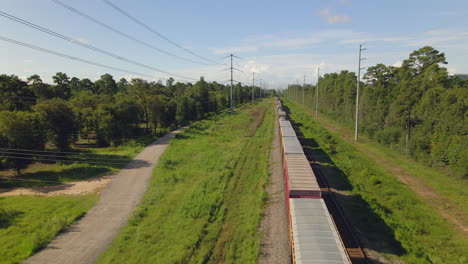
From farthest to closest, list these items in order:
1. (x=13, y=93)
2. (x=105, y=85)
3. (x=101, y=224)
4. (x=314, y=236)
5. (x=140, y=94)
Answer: (x=105, y=85), (x=140, y=94), (x=13, y=93), (x=101, y=224), (x=314, y=236)

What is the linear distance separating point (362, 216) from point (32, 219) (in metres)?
26.4

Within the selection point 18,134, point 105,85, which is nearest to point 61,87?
point 105,85

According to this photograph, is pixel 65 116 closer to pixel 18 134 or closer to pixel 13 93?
pixel 18 134

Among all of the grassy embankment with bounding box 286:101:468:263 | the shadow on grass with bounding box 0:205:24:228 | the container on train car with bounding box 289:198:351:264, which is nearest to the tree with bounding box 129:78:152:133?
the shadow on grass with bounding box 0:205:24:228

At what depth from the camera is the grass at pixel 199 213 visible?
14578 mm

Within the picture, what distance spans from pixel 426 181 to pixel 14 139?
4692 cm

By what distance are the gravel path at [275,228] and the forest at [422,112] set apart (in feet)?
68.3

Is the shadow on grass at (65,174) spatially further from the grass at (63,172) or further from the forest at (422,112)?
the forest at (422,112)

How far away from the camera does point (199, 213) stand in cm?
1916

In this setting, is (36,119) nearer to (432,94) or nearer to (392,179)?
(392,179)

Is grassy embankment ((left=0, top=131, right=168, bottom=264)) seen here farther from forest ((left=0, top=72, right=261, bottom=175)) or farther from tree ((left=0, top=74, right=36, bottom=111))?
tree ((left=0, top=74, right=36, bottom=111))

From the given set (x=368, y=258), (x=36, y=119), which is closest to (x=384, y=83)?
(x=368, y=258)

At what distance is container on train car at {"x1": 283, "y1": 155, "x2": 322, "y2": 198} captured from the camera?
1602cm

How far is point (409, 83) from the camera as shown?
43.1 metres
